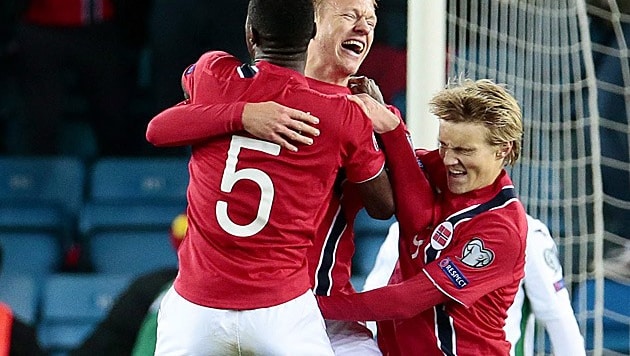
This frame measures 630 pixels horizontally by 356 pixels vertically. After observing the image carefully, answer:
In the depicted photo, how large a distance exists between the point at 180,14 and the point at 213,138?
343cm

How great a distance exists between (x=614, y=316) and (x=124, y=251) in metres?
2.05

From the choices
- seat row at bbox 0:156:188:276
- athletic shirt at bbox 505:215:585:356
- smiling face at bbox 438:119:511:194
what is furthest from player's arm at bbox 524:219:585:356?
seat row at bbox 0:156:188:276

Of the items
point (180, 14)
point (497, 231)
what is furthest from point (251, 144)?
point (180, 14)

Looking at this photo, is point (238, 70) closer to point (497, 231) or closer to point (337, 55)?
point (337, 55)

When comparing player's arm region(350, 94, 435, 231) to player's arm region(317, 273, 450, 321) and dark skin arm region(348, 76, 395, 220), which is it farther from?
player's arm region(317, 273, 450, 321)

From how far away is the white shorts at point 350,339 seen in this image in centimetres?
261

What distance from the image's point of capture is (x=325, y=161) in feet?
7.71

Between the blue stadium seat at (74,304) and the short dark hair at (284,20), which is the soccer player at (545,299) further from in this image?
the blue stadium seat at (74,304)

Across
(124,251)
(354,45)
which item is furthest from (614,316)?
(354,45)

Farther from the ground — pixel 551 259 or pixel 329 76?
pixel 329 76

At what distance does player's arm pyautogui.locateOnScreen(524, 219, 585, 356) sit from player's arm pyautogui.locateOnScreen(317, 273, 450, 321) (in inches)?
27.3

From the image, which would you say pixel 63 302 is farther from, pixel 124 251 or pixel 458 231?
pixel 458 231

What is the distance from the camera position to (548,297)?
125 inches

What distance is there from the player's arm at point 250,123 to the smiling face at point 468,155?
331mm
